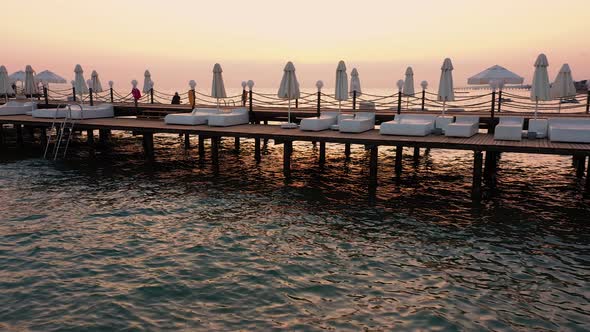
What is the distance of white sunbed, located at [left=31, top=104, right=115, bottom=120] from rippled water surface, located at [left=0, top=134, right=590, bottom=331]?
247 inches

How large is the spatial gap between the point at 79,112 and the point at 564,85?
22.7m

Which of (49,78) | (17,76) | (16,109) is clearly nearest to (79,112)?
(16,109)

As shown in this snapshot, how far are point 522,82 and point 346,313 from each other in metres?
19.4

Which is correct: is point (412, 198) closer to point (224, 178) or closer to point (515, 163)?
point (224, 178)

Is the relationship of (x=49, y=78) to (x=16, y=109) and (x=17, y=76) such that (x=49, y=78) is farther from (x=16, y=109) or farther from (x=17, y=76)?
(x=17, y=76)

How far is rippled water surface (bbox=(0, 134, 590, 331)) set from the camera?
7836 millimetres

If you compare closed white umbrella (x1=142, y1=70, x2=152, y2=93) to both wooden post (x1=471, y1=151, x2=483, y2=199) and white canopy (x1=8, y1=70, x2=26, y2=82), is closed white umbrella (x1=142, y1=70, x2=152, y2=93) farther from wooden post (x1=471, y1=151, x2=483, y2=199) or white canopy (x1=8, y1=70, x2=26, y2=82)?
wooden post (x1=471, y1=151, x2=483, y2=199)

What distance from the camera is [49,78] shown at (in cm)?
3841

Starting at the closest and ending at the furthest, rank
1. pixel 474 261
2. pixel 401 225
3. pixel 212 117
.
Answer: pixel 474 261 < pixel 401 225 < pixel 212 117

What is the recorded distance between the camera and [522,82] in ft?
75.2

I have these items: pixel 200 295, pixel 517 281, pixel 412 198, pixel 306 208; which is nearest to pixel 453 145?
pixel 412 198

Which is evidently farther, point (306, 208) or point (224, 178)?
point (224, 178)

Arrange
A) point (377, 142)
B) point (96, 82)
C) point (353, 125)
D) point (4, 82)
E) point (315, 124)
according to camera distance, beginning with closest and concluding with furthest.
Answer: point (377, 142)
point (353, 125)
point (315, 124)
point (4, 82)
point (96, 82)

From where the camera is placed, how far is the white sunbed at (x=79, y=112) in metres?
24.8
